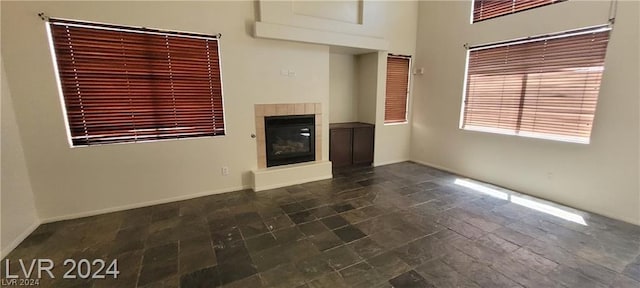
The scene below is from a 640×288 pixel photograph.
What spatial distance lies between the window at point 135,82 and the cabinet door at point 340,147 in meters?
1.92

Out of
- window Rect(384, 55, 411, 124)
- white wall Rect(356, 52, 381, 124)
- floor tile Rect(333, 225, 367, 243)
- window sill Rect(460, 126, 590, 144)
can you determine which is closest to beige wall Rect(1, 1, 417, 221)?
white wall Rect(356, 52, 381, 124)

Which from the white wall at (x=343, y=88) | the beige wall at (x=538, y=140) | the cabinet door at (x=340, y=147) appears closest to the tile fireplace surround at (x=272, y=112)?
the cabinet door at (x=340, y=147)

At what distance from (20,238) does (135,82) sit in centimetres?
189

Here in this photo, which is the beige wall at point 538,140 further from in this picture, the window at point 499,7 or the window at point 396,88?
the window at point 396,88

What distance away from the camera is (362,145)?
16.4ft

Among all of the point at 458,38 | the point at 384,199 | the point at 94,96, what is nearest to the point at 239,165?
the point at 94,96

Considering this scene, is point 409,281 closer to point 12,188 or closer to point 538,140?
point 538,140

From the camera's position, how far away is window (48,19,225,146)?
2.84 m

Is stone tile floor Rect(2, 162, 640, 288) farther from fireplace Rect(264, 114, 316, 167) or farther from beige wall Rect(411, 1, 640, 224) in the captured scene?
fireplace Rect(264, 114, 316, 167)

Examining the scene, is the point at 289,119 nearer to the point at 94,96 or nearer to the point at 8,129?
the point at 94,96

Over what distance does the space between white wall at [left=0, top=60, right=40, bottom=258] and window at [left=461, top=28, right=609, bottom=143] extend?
586 cm

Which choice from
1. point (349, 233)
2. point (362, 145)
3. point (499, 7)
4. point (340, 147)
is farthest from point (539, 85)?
point (349, 233)

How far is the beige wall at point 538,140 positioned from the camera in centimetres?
289

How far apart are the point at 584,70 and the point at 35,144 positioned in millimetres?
6224
